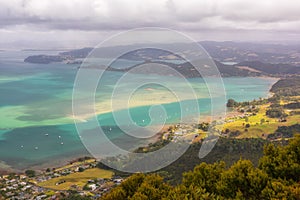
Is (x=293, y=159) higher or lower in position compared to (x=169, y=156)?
higher

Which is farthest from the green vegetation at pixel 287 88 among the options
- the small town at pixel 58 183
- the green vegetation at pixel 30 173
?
the green vegetation at pixel 30 173

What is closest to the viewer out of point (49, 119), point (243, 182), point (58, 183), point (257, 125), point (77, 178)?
point (243, 182)

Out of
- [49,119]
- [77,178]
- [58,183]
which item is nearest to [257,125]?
[77,178]

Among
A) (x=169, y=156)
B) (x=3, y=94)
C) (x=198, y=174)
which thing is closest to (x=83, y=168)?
(x=169, y=156)

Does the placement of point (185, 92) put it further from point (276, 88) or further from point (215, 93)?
point (276, 88)

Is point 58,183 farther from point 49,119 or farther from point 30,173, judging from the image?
point 49,119

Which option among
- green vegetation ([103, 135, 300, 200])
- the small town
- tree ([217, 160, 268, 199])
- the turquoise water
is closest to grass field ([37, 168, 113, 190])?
the small town
